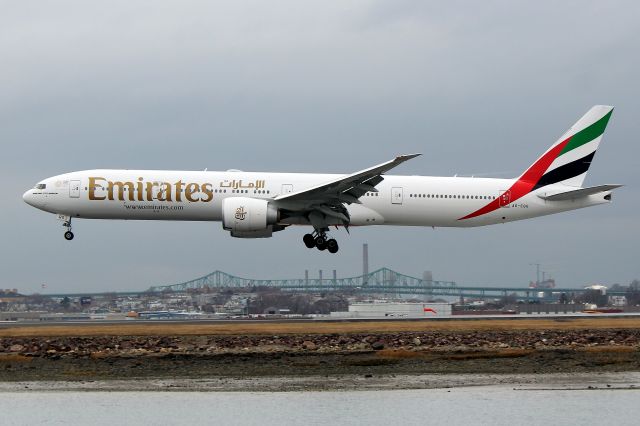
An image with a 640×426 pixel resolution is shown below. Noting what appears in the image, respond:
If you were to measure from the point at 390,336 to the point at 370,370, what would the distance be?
5.03m

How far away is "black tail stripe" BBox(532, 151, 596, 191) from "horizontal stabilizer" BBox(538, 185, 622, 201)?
3.05ft

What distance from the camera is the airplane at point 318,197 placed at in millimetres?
52562

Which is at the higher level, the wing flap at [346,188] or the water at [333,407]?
the wing flap at [346,188]

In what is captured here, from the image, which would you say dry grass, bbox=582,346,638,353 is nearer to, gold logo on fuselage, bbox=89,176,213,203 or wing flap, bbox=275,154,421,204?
wing flap, bbox=275,154,421,204

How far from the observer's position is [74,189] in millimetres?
53656

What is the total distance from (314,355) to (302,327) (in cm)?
616

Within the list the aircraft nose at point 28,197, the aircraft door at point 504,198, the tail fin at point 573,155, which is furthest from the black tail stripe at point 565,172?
the aircraft nose at point 28,197

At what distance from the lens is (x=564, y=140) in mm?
58719

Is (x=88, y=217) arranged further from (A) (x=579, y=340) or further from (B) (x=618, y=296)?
(B) (x=618, y=296)

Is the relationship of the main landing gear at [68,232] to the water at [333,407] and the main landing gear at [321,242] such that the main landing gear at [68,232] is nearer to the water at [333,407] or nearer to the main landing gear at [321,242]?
the main landing gear at [321,242]

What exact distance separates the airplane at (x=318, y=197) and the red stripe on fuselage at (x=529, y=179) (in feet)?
0.18

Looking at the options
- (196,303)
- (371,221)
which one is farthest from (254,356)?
(196,303)

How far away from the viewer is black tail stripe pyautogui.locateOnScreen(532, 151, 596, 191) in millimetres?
57406

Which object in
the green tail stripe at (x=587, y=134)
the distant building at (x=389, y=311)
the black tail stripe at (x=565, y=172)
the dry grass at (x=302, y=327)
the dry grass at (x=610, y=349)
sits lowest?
the dry grass at (x=610, y=349)
